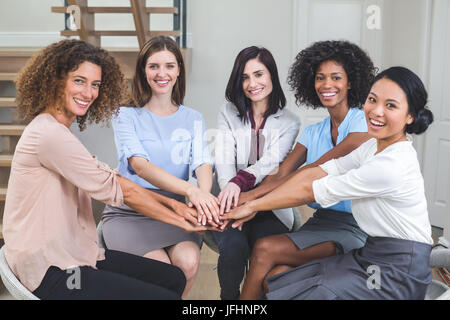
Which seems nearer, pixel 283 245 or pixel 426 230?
pixel 426 230

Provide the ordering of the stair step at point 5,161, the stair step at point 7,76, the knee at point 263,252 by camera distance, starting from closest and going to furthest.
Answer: the knee at point 263,252
the stair step at point 5,161
the stair step at point 7,76

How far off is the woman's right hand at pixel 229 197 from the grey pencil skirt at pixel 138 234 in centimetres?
22

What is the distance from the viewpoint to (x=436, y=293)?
1.34 metres

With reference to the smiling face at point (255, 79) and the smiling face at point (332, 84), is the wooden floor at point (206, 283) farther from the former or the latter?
the smiling face at point (332, 84)

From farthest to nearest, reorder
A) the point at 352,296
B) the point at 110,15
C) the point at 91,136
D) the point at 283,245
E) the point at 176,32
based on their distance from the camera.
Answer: the point at 110,15, the point at 91,136, the point at 176,32, the point at 283,245, the point at 352,296

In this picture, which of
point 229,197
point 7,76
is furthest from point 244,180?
point 7,76

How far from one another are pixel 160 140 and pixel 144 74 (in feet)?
0.83

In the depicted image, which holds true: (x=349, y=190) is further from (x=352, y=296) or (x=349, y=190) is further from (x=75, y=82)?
(x=75, y=82)

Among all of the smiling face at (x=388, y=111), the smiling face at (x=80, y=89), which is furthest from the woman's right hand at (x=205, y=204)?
the smiling face at (x=388, y=111)

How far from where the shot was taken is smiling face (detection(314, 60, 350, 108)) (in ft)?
5.41

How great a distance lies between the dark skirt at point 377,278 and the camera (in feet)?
3.92

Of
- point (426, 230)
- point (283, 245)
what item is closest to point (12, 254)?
point (283, 245)

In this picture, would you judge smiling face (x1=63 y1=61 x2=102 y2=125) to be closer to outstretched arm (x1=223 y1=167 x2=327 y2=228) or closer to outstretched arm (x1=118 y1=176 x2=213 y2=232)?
outstretched arm (x1=118 y1=176 x2=213 y2=232)

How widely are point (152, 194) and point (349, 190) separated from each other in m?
0.63
